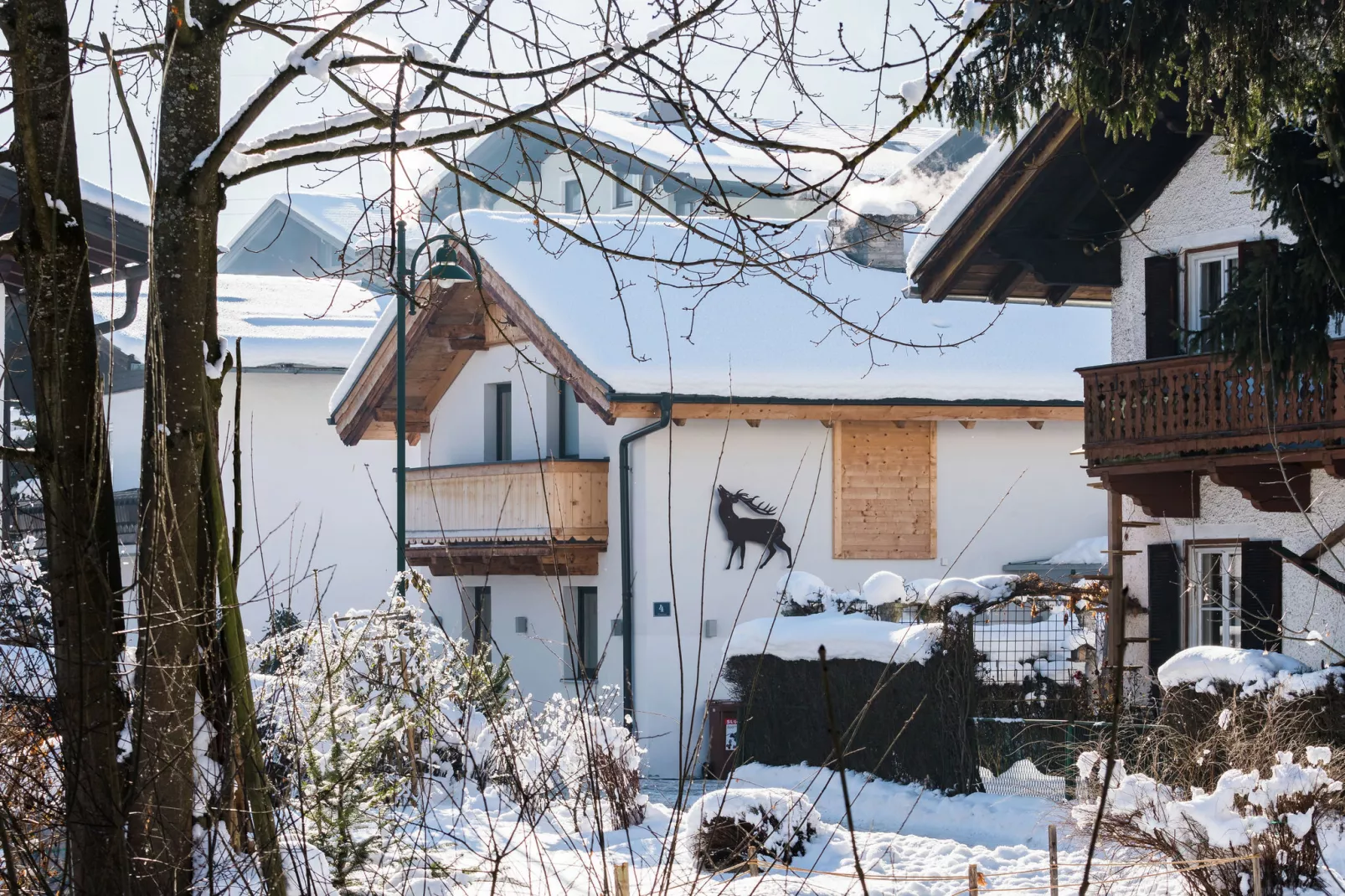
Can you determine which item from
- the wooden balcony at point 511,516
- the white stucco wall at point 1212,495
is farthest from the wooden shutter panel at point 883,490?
the white stucco wall at point 1212,495

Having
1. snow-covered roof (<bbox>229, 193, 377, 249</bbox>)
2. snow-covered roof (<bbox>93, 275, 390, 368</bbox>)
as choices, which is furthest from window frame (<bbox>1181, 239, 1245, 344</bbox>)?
snow-covered roof (<bbox>229, 193, 377, 249</bbox>)

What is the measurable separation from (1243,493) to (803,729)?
17.3ft

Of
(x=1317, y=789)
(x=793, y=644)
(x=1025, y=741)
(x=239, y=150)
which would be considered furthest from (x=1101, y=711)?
(x=239, y=150)

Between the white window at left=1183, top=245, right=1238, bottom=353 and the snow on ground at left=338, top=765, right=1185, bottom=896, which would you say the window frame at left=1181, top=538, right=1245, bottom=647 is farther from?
the snow on ground at left=338, top=765, right=1185, bottom=896

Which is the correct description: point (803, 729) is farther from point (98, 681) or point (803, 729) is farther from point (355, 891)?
point (98, 681)

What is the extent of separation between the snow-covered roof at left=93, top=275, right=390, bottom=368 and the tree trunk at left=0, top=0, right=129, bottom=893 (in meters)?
24.5

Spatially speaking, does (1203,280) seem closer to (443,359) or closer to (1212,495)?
(1212,495)

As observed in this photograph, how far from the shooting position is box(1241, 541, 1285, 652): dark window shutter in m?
15.9

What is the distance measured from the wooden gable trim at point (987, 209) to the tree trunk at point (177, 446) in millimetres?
11684

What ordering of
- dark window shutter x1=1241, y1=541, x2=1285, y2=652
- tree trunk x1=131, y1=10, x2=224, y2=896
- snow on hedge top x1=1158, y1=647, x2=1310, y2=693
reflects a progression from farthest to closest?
dark window shutter x1=1241, y1=541, x2=1285, y2=652 → snow on hedge top x1=1158, y1=647, x2=1310, y2=693 → tree trunk x1=131, y1=10, x2=224, y2=896

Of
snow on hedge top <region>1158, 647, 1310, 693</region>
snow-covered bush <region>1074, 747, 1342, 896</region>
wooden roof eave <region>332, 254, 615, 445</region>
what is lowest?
snow-covered bush <region>1074, 747, 1342, 896</region>

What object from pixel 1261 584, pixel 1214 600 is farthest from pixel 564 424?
pixel 1261 584

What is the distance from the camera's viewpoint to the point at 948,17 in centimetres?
579

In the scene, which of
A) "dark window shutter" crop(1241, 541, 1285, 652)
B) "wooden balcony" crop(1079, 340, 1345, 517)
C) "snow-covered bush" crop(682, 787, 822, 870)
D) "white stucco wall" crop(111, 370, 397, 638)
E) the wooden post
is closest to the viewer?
the wooden post
